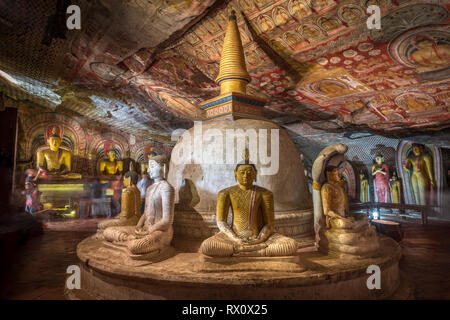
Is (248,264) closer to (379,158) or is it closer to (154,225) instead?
(154,225)

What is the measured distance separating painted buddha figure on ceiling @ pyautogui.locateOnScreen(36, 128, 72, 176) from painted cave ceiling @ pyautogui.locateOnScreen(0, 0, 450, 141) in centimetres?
209

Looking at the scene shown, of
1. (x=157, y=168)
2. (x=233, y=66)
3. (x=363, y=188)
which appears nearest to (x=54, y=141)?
(x=233, y=66)

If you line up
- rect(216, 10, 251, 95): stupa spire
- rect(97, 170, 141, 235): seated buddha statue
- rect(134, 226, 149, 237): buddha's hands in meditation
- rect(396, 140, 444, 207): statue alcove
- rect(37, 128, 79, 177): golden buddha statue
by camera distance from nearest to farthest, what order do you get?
1. rect(134, 226, 149, 237): buddha's hands in meditation
2. rect(97, 170, 141, 235): seated buddha statue
3. rect(216, 10, 251, 95): stupa spire
4. rect(396, 140, 444, 207): statue alcove
5. rect(37, 128, 79, 177): golden buddha statue

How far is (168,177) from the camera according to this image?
499 centimetres

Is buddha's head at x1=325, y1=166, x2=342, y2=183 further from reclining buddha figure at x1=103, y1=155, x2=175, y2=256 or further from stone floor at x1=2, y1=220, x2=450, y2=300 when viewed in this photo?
reclining buddha figure at x1=103, y1=155, x2=175, y2=256

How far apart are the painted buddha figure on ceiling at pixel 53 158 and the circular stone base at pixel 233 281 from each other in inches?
375

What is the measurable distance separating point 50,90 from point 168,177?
7.30 m

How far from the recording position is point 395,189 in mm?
10328

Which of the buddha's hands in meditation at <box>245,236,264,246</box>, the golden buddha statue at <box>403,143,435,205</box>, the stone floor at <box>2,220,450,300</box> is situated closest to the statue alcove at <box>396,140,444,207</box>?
the golden buddha statue at <box>403,143,435,205</box>

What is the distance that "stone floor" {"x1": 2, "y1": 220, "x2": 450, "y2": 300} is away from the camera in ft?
10.9

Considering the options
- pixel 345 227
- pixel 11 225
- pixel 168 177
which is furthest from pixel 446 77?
pixel 11 225

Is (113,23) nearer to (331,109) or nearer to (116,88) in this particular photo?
(116,88)

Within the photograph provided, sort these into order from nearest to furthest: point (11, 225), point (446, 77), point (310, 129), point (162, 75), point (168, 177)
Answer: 1. point (168, 177)
2. point (446, 77)
3. point (11, 225)
4. point (162, 75)
5. point (310, 129)

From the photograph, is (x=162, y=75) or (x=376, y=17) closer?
(x=376, y=17)
